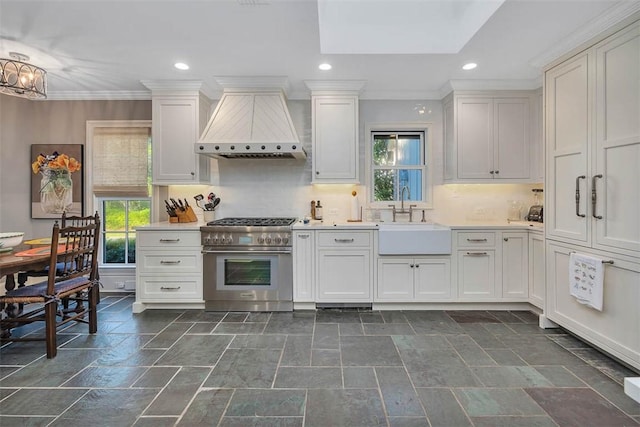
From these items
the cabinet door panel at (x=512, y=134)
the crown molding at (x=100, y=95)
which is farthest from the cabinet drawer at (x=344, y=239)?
the crown molding at (x=100, y=95)

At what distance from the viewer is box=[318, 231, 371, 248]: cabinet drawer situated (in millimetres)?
3314

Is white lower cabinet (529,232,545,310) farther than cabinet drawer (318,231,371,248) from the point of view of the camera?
No

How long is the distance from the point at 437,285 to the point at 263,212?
2168mm

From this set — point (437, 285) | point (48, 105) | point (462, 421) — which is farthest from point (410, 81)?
point (48, 105)

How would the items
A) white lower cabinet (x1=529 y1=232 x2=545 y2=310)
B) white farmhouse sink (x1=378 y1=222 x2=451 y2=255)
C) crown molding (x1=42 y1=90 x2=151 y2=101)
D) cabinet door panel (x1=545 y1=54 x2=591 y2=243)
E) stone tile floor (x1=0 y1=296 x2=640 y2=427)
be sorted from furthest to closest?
crown molding (x1=42 y1=90 x2=151 y2=101) < white farmhouse sink (x1=378 y1=222 x2=451 y2=255) < white lower cabinet (x1=529 y1=232 x2=545 y2=310) < cabinet door panel (x1=545 y1=54 x2=591 y2=243) < stone tile floor (x1=0 y1=296 x2=640 y2=427)

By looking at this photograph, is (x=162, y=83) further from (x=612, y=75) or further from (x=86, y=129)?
(x=612, y=75)

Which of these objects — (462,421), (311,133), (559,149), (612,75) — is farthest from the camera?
(311,133)

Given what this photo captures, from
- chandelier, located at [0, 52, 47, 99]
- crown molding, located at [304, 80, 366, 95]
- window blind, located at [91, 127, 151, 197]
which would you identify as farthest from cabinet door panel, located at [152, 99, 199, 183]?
crown molding, located at [304, 80, 366, 95]

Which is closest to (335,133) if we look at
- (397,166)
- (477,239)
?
(397,166)

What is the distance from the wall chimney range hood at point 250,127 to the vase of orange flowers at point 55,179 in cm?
115

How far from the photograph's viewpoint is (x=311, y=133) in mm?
3809

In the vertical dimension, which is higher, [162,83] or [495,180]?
[162,83]

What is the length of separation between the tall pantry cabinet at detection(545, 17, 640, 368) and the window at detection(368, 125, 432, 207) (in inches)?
54.5

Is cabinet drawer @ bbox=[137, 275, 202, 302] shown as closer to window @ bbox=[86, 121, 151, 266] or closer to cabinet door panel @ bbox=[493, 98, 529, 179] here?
window @ bbox=[86, 121, 151, 266]
